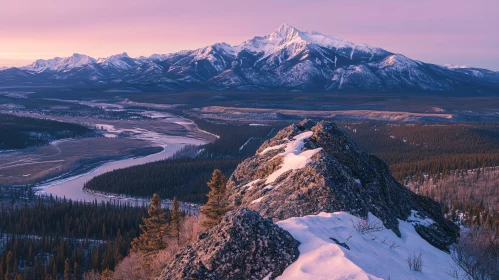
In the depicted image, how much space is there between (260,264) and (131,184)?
252 ft

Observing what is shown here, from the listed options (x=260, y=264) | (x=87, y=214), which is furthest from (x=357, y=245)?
(x=87, y=214)

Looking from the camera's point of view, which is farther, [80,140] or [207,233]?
[80,140]

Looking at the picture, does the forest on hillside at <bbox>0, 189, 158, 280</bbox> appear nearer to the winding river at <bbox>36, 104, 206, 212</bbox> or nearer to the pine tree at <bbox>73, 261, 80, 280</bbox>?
the pine tree at <bbox>73, 261, 80, 280</bbox>

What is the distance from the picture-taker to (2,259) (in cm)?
4731

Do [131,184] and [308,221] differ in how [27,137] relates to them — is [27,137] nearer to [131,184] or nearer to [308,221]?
[131,184]

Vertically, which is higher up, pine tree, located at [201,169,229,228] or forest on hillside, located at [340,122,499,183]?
pine tree, located at [201,169,229,228]

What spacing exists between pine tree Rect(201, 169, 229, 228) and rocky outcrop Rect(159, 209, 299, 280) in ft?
23.4

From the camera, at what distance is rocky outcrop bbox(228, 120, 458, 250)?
22078mm

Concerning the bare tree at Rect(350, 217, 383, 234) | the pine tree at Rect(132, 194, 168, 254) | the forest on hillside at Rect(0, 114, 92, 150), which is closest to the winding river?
→ the forest on hillside at Rect(0, 114, 92, 150)

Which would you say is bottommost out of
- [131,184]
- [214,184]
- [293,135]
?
[131,184]

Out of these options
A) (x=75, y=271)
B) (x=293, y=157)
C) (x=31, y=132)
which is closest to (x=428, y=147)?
(x=75, y=271)

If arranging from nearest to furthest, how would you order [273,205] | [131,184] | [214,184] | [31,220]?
[273,205] → [214,184] → [31,220] → [131,184]

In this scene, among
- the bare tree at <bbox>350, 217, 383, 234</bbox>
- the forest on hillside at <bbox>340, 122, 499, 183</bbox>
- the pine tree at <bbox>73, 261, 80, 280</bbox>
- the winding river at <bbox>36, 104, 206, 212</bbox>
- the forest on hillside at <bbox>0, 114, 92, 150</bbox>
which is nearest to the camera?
the bare tree at <bbox>350, 217, 383, 234</bbox>

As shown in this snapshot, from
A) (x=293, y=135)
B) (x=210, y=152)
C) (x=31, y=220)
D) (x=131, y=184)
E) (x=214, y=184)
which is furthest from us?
(x=210, y=152)
